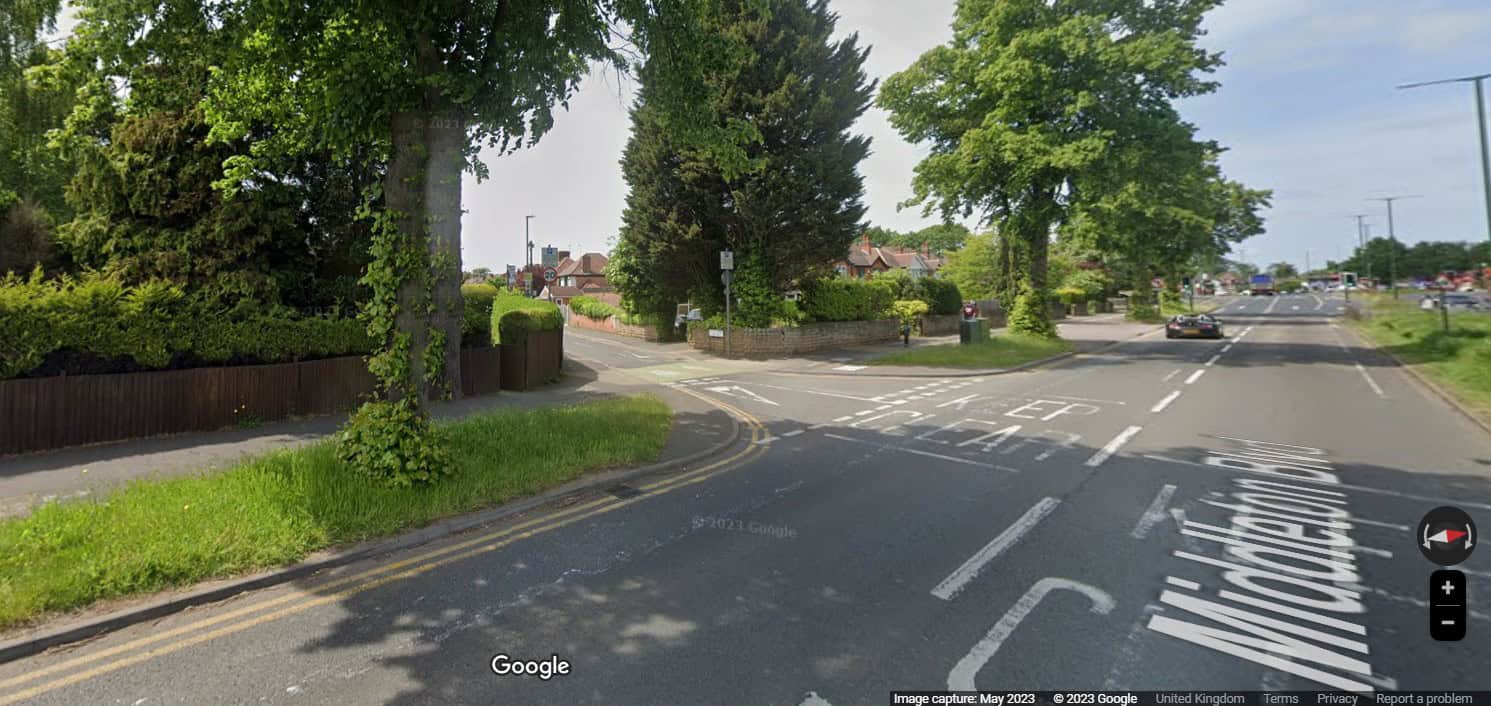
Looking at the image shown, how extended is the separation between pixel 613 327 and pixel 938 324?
18.6 m

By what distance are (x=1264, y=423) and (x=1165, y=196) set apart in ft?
67.8

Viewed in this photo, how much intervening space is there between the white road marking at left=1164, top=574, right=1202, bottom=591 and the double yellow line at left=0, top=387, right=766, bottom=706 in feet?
15.4

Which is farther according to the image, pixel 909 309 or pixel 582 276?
pixel 582 276

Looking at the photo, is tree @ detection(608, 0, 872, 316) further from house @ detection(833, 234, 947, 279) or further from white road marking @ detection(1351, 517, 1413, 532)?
house @ detection(833, 234, 947, 279)

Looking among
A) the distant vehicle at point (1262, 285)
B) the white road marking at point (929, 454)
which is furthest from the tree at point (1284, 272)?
the white road marking at point (929, 454)

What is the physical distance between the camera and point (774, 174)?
21.8m

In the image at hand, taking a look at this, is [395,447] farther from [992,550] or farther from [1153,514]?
[1153,514]

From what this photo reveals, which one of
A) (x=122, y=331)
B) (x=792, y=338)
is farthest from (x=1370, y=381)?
(x=122, y=331)

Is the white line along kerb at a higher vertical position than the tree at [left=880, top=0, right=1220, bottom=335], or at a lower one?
lower

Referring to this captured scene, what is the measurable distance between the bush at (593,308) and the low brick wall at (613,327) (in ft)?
0.83

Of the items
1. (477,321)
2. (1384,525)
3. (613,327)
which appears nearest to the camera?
(1384,525)

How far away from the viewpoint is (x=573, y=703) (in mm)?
3143

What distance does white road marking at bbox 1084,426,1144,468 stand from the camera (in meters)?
7.95

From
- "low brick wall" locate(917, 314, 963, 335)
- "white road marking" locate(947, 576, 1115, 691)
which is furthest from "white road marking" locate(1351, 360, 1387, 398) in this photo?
"low brick wall" locate(917, 314, 963, 335)
